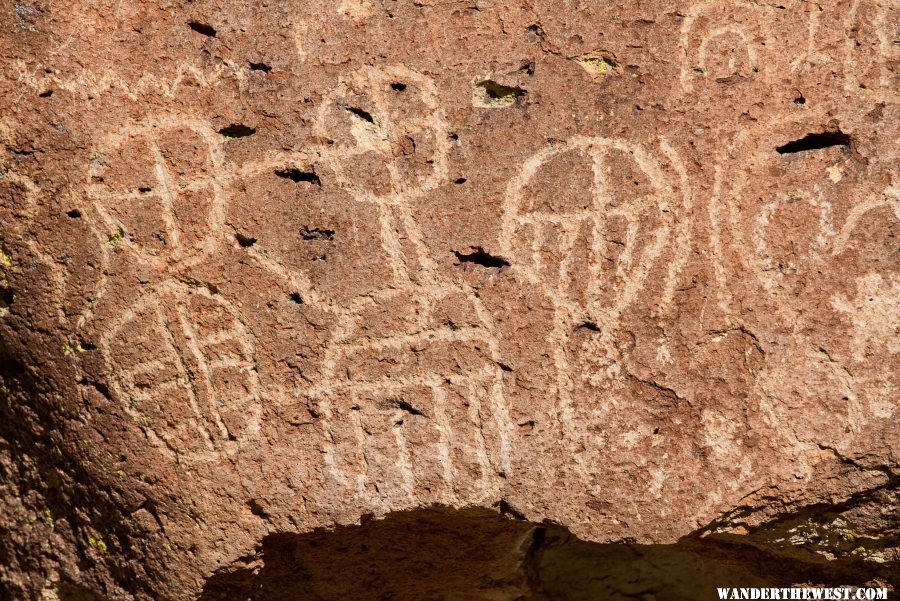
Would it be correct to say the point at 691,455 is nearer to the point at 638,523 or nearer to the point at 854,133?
the point at 638,523

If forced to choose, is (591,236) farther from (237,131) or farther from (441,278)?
(237,131)

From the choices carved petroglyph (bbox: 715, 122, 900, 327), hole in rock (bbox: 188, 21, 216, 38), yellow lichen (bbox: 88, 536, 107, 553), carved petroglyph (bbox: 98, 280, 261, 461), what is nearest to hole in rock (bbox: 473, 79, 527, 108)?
carved petroglyph (bbox: 715, 122, 900, 327)

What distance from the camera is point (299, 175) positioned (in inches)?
76.0

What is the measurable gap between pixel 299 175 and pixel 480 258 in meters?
0.48

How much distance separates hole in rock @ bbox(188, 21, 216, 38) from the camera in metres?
1.90

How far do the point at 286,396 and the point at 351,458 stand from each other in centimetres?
22

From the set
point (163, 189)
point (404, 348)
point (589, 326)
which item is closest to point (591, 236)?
point (589, 326)

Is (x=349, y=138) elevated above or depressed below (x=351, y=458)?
above

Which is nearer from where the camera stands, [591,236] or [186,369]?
[591,236]

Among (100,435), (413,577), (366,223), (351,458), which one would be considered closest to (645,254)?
(366,223)

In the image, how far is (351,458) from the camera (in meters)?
1.98

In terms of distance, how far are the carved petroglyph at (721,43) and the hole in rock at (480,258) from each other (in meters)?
0.58

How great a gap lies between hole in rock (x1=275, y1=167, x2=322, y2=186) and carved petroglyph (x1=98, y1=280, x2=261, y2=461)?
0.34 metres

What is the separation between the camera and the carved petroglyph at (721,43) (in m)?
1.81
